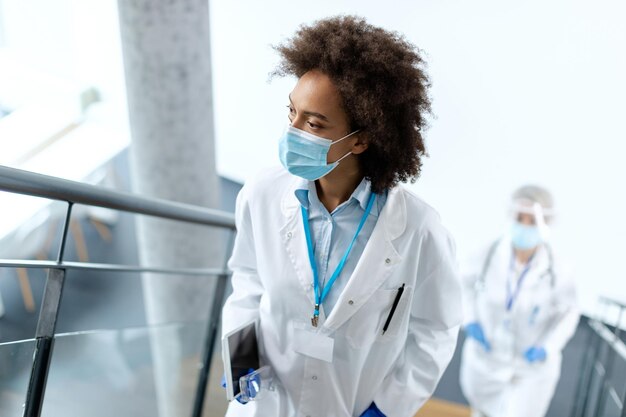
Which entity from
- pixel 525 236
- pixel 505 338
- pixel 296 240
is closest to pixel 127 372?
pixel 296 240

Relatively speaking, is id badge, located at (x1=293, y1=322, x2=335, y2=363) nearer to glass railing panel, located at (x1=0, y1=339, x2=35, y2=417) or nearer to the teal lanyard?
the teal lanyard

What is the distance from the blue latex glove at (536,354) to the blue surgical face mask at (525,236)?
56 cm

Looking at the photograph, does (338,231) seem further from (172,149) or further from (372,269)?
(172,149)

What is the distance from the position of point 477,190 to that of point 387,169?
9.70 feet

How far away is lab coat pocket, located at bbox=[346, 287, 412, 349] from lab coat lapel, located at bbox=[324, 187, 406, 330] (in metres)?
0.02

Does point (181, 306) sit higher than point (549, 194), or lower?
lower

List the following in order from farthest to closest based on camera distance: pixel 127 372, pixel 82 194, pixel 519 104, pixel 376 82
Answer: pixel 519 104, pixel 127 372, pixel 82 194, pixel 376 82

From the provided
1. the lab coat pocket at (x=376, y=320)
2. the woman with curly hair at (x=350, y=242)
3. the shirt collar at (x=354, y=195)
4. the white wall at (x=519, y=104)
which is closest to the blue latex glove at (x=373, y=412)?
the woman with curly hair at (x=350, y=242)

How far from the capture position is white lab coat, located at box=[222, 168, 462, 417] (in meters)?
1.61

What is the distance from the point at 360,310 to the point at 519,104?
296cm

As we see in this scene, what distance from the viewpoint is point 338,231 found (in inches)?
65.0

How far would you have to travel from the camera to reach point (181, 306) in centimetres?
387

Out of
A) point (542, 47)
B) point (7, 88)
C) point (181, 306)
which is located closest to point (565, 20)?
point (542, 47)

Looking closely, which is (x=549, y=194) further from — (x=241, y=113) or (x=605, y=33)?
(x=241, y=113)
